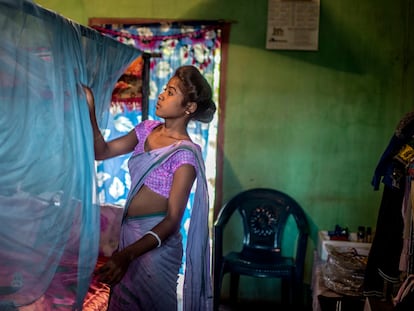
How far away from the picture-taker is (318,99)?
4.16 meters

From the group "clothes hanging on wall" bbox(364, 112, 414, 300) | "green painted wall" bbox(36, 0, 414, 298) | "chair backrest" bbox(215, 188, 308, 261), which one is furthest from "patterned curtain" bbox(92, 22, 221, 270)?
"clothes hanging on wall" bbox(364, 112, 414, 300)

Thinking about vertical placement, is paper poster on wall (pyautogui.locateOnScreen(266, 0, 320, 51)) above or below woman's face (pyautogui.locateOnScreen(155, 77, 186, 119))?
above

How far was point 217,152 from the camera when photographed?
13.9 feet

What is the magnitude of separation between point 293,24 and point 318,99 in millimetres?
606

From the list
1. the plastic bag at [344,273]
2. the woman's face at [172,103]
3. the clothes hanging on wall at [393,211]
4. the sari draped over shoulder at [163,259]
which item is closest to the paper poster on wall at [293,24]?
the clothes hanging on wall at [393,211]

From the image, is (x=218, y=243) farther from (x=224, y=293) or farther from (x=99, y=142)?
(x=99, y=142)

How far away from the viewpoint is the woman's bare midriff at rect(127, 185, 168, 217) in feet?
7.47

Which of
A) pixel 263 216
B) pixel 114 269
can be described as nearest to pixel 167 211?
pixel 114 269

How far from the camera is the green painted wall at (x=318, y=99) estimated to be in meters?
4.08

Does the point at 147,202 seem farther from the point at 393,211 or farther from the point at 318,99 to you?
the point at 318,99

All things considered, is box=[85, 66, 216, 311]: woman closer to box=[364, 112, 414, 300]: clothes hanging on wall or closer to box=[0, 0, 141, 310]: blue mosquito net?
box=[0, 0, 141, 310]: blue mosquito net

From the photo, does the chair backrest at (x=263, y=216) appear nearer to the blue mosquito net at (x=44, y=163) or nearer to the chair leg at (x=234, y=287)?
the chair leg at (x=234, y=287)

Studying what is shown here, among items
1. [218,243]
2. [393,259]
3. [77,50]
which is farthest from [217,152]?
[77,50]

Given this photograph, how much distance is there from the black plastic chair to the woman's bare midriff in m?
1.66
